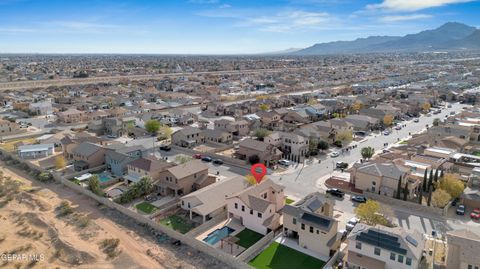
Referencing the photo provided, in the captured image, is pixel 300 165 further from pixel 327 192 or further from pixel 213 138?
pixel 213 138

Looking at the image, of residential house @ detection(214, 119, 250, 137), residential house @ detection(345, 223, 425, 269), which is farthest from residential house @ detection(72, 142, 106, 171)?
residential house @ detection(345, 223, 425, 269)

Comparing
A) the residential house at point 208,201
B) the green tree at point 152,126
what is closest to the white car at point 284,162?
the residential house at point 208,201

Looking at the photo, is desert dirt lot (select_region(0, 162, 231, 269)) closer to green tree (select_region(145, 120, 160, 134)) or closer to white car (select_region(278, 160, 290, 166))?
white car (select_region(278, 160, 290, 166))

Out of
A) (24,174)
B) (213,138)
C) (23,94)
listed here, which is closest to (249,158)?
(213,138)

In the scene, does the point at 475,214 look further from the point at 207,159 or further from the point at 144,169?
the point at 144,169

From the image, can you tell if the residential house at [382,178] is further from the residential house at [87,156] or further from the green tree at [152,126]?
the green tree at [152,126]
